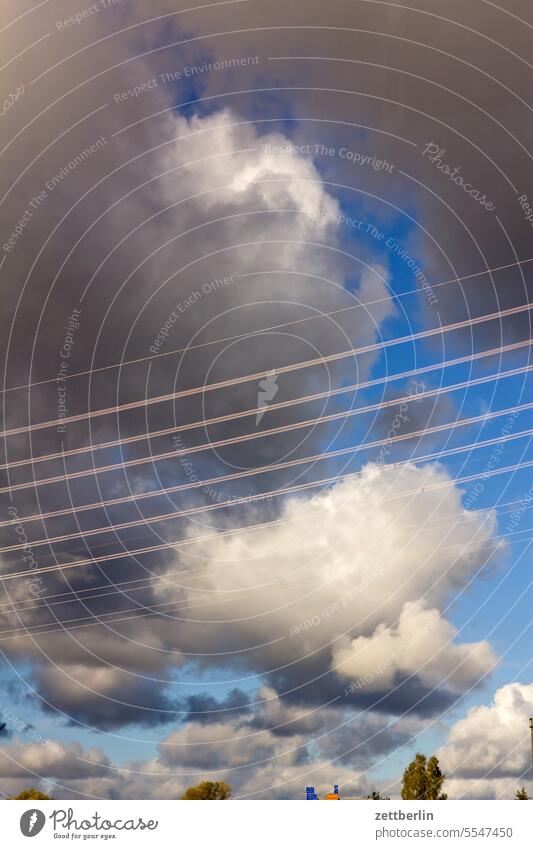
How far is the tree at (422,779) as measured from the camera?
16475 cm

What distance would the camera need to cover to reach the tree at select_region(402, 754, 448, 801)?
16475cm
